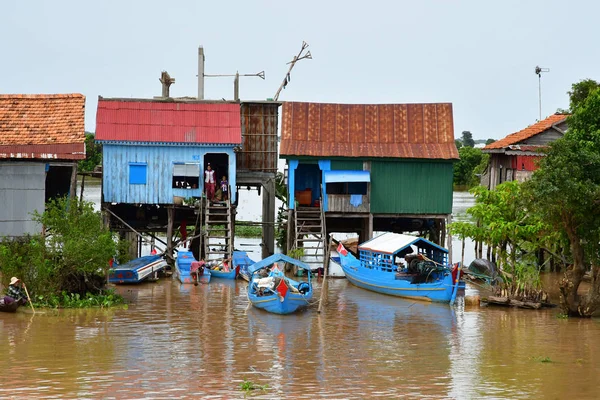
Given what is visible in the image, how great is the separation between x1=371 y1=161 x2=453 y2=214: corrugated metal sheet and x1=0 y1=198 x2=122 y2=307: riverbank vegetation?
997 centimetres

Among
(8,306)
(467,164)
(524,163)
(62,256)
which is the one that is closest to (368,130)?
(524,163)

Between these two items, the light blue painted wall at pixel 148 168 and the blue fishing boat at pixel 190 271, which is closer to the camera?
the blue fishing boat at pixel 190 271

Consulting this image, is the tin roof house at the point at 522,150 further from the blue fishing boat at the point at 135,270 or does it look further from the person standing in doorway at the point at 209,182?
the blue fishing boat at the point at 135,270

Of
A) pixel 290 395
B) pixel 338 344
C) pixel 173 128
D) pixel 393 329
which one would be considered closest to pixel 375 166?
pixel 173 128

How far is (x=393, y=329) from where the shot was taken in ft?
73.0

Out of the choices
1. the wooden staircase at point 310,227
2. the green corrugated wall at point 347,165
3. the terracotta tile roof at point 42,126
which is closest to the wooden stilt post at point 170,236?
the wooden staircase at point 310,227

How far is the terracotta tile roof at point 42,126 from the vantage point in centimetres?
2759

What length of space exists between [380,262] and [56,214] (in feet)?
29.9

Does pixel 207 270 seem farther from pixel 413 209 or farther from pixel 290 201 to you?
pixel 413 209

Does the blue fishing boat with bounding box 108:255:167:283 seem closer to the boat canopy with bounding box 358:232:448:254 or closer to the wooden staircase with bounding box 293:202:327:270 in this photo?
the wooden staircase with bounding box 293:202:327:270

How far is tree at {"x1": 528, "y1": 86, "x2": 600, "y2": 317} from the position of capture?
21.8m

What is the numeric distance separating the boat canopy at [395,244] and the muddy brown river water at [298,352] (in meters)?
1.79

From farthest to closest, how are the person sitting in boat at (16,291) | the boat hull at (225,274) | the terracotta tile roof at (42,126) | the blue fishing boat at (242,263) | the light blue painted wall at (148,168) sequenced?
the light blue painted wall at (148,168), the boat hull at (225,274), the blue fishing boat at (242,263), the terracotta tile roof at (42,126), the person sitting in boat at (16,291)

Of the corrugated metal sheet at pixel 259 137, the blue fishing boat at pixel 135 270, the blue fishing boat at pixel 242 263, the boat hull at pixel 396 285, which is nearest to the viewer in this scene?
the boat hull at pixel 396 285
